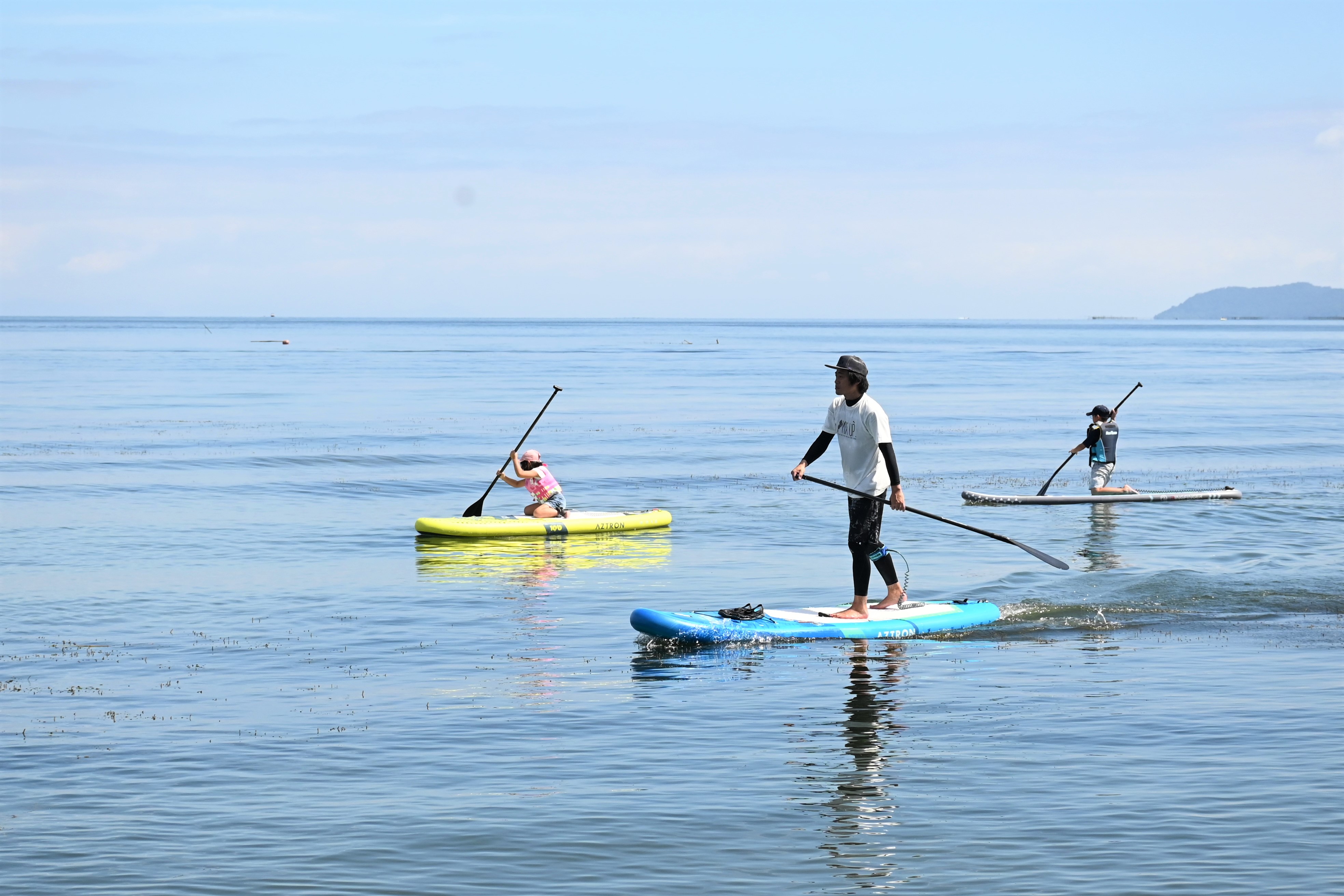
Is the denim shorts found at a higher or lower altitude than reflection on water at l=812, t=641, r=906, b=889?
higher

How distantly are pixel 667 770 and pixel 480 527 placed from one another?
1266 centimetres

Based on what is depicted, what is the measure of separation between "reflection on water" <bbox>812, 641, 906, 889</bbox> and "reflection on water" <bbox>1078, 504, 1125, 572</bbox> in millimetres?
6951

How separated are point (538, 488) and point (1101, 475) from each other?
1015cm

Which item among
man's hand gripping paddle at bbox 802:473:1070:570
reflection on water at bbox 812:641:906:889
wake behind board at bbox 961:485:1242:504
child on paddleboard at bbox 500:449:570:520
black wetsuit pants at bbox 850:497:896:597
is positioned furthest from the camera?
wake behind board at bbox 961:485:1242:504

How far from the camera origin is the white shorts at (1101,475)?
85.8ft

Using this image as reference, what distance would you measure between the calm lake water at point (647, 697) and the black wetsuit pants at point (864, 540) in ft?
2.47

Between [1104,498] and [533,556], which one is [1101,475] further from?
[533,556]

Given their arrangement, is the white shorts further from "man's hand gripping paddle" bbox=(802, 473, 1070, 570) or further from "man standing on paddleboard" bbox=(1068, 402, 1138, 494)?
"man's hand gripping paddle" bbox=(802, 473, 1070, 570)

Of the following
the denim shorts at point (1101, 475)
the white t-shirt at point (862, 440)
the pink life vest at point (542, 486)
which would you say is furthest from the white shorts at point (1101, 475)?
the white t-shirt at point (862, 440)

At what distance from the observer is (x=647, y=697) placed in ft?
41.0

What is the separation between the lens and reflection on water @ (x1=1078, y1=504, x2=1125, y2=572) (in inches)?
781

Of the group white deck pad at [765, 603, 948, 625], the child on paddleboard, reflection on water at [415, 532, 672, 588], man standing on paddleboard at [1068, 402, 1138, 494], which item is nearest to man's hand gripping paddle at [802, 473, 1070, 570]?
white deck pad at [765, 603, 948, 625]

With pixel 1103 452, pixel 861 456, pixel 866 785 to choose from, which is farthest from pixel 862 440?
pixel 1103 452

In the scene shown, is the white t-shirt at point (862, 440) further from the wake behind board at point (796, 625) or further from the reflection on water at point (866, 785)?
the reflection on water at point (866, 785)
